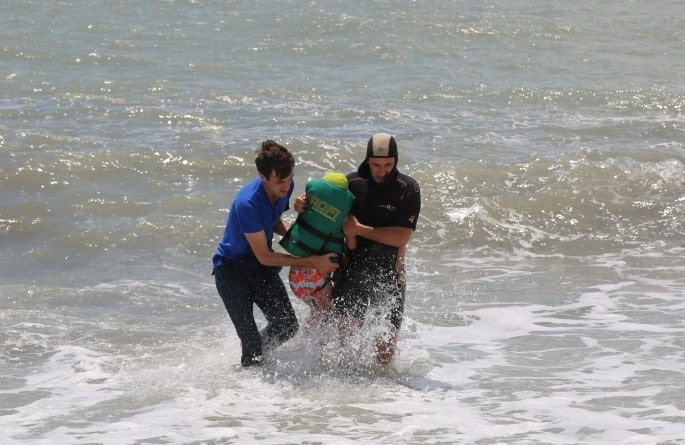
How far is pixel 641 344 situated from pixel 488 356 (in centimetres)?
128

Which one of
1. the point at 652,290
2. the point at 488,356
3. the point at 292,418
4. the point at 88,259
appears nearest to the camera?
the point at 292,418

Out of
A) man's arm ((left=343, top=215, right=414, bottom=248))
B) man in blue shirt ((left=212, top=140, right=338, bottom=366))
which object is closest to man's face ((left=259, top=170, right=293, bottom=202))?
man in blue shirt ((left=212, top=140, right=338, bottom=366))

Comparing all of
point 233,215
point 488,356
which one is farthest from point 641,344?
point 233,215

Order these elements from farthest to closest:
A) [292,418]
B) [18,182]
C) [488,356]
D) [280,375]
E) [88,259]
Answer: [18,182], [88,259], [488,356], [280,375], [292,418]

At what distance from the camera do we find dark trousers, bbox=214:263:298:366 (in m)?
7.29

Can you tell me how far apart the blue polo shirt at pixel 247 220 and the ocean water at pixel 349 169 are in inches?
35.0

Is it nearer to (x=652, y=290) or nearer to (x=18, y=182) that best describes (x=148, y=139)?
(x=18, y=182)

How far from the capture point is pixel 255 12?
2666 cm

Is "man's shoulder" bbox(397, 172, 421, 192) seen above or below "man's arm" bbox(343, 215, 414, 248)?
above

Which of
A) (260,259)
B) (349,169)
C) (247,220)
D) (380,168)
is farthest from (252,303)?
(349,169)

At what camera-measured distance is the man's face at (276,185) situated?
6.90 metres

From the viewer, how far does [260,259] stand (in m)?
7.04

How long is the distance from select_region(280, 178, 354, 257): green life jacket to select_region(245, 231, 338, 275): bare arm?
2.3 inches

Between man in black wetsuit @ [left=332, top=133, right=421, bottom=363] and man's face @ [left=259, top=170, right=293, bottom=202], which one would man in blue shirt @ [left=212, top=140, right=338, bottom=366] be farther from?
man in black wetsuit @ [left=332, top=133, right=421, bottom=363]
